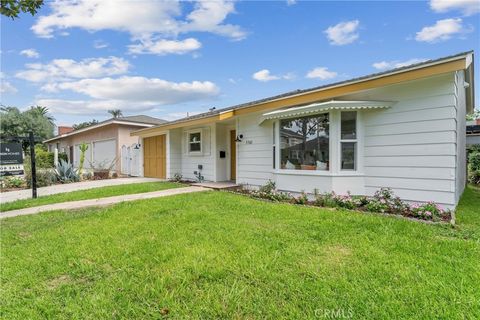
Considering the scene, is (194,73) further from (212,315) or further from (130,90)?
(212,315)

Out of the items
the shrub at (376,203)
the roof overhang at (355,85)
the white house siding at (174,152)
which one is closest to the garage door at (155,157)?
the white house siding at (174,152)

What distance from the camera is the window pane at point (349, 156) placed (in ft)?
22.5

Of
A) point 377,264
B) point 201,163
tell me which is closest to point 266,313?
point 377,264

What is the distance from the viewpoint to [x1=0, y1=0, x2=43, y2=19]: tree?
145 inches

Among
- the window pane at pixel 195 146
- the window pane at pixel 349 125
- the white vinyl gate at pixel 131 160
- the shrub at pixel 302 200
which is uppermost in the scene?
the window pane at pixel 349 125

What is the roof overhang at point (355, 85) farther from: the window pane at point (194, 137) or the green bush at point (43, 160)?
the green bush at point (43, 160)

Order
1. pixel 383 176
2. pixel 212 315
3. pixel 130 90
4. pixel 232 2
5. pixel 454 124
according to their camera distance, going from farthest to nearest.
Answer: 1. pixel 130 90
2. pixel 232 2
3. pixel 383 176
4. pixel 454 124
5. pixel 212 315

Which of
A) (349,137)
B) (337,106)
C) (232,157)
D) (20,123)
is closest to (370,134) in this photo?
(349,137)

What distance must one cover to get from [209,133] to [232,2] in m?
4.90

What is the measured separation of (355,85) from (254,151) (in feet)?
13.3

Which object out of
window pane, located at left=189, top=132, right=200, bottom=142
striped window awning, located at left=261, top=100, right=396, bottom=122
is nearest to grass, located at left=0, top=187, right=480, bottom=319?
striped window awning, located at left=261, top=100, right=396, bottom=122

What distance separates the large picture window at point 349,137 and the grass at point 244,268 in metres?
2.08

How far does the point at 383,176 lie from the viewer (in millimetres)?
Answer: 6535

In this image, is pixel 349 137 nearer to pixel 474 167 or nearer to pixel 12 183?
pixel 474 167
